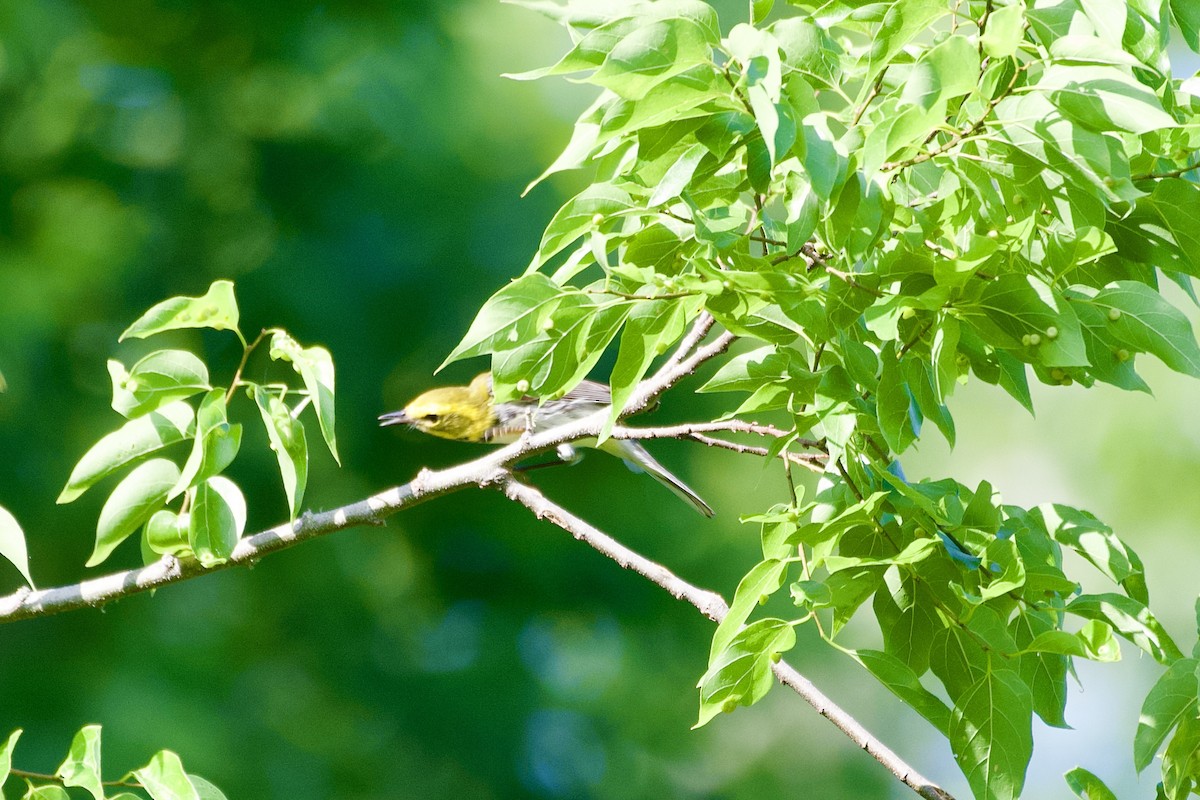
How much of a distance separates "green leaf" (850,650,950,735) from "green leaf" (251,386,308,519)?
618 millimetres

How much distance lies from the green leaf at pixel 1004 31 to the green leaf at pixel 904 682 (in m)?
0.51

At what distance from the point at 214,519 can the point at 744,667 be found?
2.04 ft

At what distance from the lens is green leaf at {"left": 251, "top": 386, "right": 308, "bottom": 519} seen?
50.5 inches

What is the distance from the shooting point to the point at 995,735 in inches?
40.8

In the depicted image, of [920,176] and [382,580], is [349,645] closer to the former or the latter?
[382,580]

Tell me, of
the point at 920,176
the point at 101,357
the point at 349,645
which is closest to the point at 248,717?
the point at 349,645

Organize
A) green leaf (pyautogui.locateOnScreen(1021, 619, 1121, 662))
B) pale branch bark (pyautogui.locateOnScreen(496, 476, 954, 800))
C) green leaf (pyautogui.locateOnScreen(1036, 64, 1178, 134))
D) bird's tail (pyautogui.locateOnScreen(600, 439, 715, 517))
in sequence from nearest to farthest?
green leaf (pyautogui.locateOnScreen(1036, 64, 1178, 134)) < green leaf (pyautogui.locateOnScreen(1021, 619, 1121, 662)) < pale branch bark (pyautogui.locateOnScreen(496, 476, 954, 800)) < bird's tail (pyautogui.locateOnScreen(600, 439, 715, 517))

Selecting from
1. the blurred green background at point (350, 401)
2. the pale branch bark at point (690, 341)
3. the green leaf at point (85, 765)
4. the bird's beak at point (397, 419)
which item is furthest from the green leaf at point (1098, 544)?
the blurred green background at point (350, 401)

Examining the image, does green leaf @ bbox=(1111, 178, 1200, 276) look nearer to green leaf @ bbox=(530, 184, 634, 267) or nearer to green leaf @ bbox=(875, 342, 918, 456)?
green leaf @ bbox=(875, 342, 918, 456)

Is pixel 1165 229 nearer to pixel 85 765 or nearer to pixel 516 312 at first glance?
pixel 516 312

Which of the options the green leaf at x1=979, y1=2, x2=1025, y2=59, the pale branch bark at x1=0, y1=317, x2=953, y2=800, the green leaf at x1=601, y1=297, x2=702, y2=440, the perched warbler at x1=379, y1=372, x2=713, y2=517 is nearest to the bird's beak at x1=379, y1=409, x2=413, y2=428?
the perched warbler at x1=379, y1=372, x2=713, y2=517

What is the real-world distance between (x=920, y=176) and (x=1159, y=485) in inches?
241

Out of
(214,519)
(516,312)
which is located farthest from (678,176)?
(214,519)

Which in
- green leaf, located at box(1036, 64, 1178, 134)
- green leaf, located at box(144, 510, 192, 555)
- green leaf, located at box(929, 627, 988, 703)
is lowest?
green leaf, located at box(144, 510, 192, 555)
